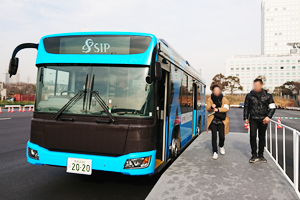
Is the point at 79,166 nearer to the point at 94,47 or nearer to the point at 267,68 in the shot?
the point at 94,47

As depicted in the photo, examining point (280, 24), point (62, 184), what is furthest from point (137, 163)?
point (280, 24)

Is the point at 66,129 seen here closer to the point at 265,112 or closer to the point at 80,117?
the point at 80,117

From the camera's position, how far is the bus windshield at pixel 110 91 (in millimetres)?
4375

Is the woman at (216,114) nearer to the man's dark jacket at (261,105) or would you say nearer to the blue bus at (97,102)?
the man's dark jacket at (261,105)

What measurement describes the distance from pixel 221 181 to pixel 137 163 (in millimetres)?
1594

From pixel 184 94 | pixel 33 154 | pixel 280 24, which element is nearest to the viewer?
pixel 33 154

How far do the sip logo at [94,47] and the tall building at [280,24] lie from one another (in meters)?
145

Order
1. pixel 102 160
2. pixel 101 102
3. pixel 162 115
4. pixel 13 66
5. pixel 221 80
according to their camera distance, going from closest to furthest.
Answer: pixel 102 160, pixel 101 102, pixel 13 66, pixel 162 115, pixel 221 80

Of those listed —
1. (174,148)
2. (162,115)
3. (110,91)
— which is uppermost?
(110,91)

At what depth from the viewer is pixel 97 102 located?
4.40m

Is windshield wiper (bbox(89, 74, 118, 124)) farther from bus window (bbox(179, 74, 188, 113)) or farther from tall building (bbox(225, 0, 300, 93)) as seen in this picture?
tall building (bbox(225, 0, 300, 93))

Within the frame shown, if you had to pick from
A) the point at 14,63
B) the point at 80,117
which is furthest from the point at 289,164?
the point at 14,63

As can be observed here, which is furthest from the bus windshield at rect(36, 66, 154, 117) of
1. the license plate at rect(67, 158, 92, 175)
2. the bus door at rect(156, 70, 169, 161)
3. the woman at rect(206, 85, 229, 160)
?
the woman at rect(206, 85, 229, 160)

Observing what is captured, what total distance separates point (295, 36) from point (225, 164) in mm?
145945
